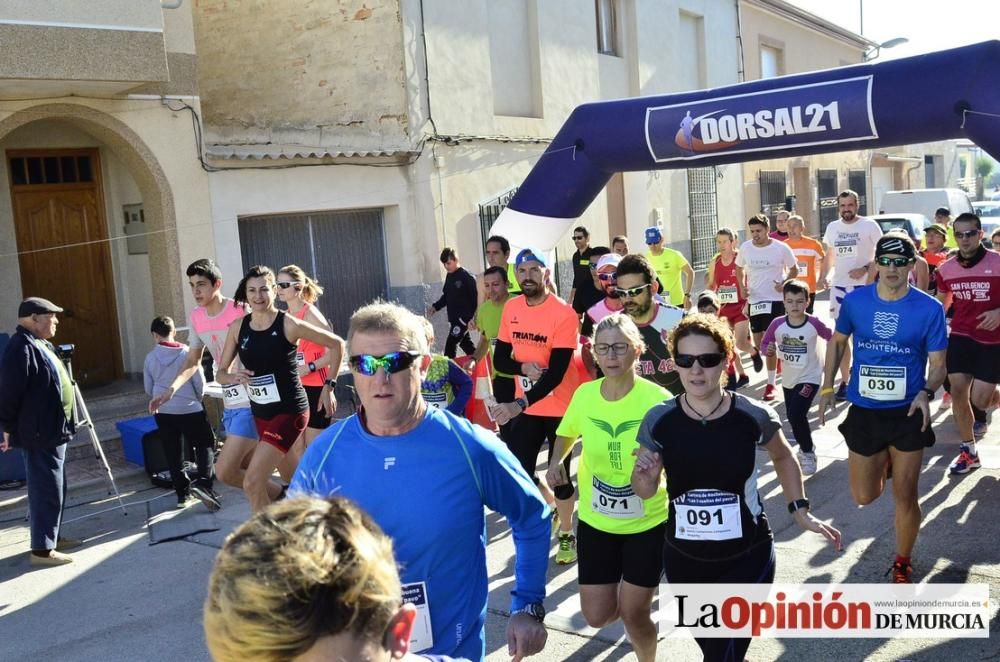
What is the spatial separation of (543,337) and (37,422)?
11.3ft

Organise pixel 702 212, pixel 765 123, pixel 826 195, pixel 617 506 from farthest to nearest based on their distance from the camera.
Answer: pixel 826 195 < pixel 702 212 < pixel 765 123 < pixel 617 506

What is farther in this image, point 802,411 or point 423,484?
point 802,411

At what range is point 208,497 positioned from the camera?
310 inches

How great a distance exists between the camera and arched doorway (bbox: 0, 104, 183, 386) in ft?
37.2

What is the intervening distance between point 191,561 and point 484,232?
10.2 meters

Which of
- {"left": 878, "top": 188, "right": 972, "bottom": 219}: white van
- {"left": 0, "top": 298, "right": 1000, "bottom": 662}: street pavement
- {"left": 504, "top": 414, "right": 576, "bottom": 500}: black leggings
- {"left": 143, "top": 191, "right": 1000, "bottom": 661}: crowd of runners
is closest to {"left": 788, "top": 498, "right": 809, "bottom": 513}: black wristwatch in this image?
{"left": 143, "top": 191, "right": 1000, "bottom": 661}: crowd of runners

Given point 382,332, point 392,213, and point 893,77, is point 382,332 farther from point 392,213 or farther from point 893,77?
point 392,213

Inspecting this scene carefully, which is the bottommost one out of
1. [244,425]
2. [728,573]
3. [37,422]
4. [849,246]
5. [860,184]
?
[728,573]

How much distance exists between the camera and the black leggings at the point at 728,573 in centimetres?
382

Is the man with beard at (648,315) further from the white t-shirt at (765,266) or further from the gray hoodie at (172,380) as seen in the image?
the white t-shirt at (765,266)

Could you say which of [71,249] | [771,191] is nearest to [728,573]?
[71,249]

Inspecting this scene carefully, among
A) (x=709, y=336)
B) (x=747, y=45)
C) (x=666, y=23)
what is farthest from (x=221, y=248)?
(x=747, y=45)

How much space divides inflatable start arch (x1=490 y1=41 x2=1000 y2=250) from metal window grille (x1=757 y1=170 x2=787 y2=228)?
1697 cm

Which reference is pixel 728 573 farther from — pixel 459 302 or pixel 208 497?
pixel 459 302
